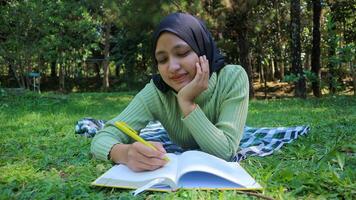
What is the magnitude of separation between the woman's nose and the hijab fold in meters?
0.10

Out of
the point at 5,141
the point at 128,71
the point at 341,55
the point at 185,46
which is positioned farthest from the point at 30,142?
the point at 128,71

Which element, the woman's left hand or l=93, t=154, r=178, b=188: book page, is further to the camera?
the woman's left hand

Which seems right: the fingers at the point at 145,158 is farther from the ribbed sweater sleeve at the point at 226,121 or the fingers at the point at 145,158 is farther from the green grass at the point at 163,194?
the ribbed sweater sleeve at the point at 226,121

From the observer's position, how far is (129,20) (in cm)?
850

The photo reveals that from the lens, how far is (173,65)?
191cm

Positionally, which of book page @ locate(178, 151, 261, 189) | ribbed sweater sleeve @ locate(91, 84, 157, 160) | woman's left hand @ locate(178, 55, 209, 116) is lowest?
book page @ locate(178, 151, 261, 189)

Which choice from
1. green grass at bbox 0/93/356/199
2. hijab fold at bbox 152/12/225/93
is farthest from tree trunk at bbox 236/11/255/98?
hijab fold at bbox 152/12/225/93

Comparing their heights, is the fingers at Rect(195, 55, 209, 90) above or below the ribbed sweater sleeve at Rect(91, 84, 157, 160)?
above

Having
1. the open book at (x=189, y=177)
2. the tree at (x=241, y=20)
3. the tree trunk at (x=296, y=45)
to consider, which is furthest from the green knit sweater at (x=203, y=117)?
the tree trunk at (x=296, y=45)

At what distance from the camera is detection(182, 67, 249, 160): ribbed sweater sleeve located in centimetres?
179

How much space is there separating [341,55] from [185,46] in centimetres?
578

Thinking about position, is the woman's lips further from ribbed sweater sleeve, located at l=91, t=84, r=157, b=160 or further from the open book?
the open book

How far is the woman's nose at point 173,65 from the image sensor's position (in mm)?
1906

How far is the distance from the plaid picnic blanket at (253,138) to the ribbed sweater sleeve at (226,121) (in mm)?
165
